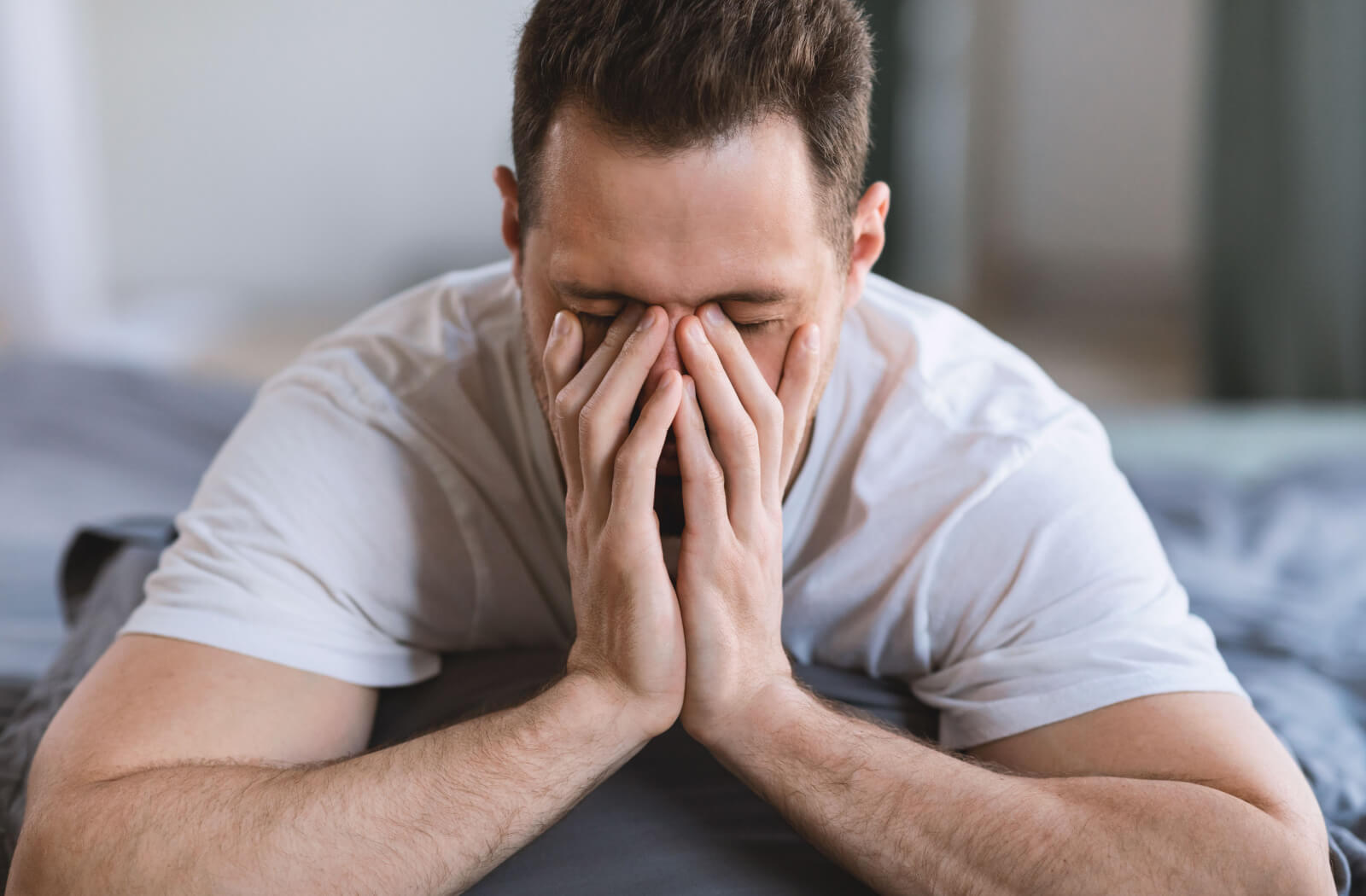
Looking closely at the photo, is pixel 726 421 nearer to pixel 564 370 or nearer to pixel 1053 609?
pixel 564 370

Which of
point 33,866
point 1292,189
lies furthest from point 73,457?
point 1292,189

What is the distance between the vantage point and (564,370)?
1.20 metres

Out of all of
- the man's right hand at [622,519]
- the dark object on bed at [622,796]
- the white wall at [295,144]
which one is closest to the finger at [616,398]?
the man's right hand at [622,519]

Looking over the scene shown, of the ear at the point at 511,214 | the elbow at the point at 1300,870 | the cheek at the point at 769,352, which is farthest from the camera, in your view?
the ear at the point at 511,214

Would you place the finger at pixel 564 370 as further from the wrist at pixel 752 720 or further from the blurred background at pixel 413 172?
the blurred background at pixel 413 172

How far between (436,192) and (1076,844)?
532 centimetres

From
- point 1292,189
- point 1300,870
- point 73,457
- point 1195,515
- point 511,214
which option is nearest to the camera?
point 1300,870

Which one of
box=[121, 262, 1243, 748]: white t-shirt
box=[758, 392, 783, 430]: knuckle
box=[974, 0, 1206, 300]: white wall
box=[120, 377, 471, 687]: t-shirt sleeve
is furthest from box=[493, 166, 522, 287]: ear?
box=[974, 0, 1206, 300]: white wall

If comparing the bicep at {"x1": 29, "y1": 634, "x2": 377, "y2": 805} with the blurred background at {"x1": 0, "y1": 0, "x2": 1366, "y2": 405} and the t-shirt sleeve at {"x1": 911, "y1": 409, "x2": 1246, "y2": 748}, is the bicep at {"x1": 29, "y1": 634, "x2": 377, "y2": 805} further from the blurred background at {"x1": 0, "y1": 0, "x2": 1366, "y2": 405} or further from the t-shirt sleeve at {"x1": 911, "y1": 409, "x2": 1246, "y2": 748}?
the blurred background at {"x1": 0, "y1": 0, "x2": 1366, "y2": 405}

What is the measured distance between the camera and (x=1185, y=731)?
3.65ft

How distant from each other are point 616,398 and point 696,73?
1.05 feet

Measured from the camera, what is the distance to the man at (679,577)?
3.38ft

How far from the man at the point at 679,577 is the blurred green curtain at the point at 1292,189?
9.96 feet

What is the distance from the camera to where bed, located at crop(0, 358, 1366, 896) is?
1396 mm
